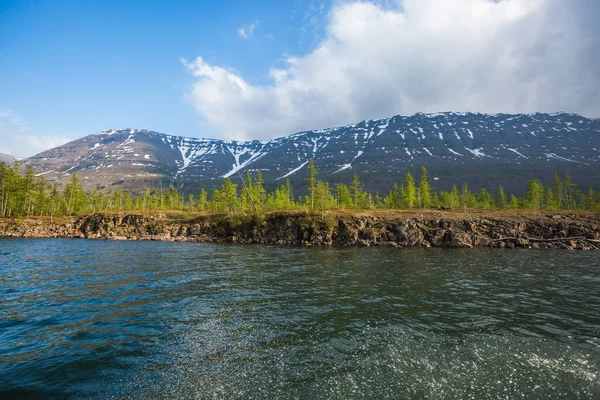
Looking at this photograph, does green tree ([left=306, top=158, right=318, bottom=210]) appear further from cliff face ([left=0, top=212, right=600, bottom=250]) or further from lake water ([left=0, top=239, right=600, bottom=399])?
lake water ([left=0, top=239, right=600, bottom=399])

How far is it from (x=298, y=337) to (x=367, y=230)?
5002cm

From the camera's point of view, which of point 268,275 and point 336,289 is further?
point 268,275

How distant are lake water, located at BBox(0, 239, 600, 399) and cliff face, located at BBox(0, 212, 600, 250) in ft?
109

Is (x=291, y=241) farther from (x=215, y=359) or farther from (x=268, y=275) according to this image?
(x=215, y=359)

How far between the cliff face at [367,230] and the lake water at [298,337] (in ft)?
109

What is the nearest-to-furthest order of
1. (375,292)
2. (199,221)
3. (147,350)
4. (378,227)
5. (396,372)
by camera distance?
(396,372)
(147,350)
(375,292)
(378,227)
(199,221)

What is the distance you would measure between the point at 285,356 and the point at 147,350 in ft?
18.6

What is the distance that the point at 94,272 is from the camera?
90.1ft

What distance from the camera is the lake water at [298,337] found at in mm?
8773

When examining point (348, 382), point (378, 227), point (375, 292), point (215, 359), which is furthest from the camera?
point (378, 227)

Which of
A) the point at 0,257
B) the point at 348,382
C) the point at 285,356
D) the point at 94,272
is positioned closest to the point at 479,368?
the point at 348,382

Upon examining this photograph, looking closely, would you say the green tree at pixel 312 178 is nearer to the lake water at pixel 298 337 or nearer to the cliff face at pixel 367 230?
the cliff face at pixel 367 230

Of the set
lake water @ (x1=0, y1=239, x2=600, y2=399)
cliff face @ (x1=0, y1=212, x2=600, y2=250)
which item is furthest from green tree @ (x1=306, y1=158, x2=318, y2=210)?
lake water @ (x1=0, y1=239, x2=600, y2=399)

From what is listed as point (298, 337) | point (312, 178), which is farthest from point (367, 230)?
point (298, 337)
